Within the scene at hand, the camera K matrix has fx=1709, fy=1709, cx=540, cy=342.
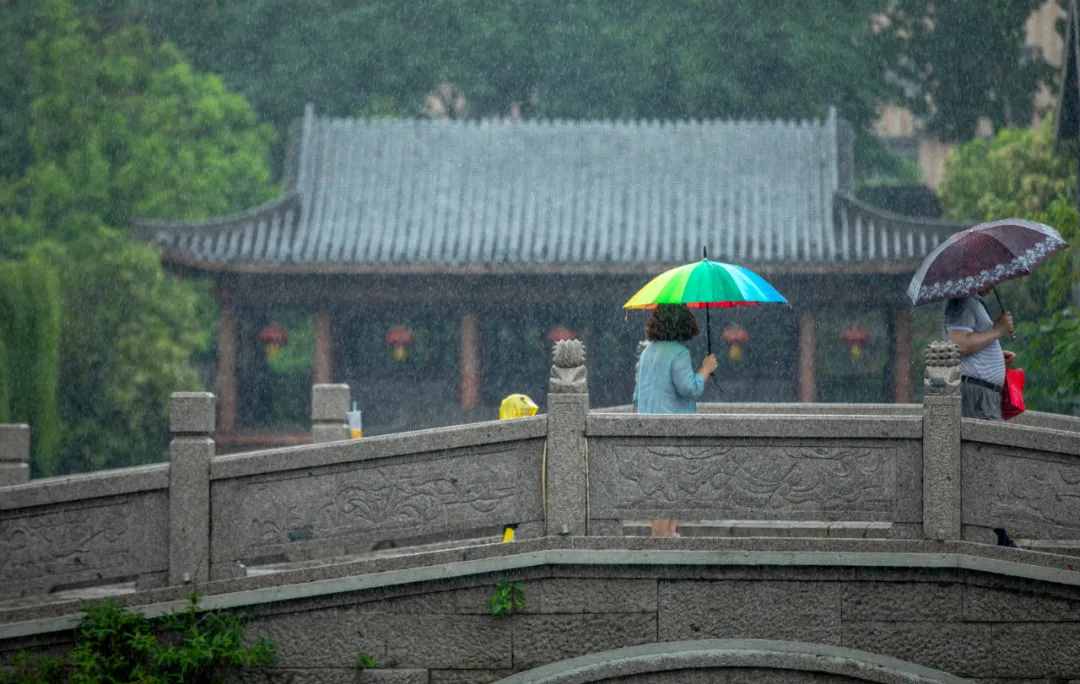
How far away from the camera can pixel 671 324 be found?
30.5 feet

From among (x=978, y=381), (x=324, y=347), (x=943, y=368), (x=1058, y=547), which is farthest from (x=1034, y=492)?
(x=324, y=347)

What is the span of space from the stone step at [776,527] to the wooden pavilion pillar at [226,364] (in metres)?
11.5

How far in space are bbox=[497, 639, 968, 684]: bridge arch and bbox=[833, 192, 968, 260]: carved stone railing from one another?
40.6 feet

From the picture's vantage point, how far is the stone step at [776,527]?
9.04 metres

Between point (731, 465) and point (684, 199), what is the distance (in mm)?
13949

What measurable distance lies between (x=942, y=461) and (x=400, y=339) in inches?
541

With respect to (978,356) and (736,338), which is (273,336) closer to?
(736,338)

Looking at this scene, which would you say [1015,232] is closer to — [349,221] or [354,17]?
[349,221]

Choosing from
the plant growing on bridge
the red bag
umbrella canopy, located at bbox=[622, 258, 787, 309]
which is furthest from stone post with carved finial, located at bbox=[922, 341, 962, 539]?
the plant growing on bridge

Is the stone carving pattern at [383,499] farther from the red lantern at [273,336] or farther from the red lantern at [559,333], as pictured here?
the red lantern at [273,336]

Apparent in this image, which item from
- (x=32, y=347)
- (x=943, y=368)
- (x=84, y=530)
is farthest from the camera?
(x=32, y=347)

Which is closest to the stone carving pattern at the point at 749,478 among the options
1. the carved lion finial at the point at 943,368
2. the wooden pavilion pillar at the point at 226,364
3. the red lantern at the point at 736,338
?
the carved lion finial at the point at 943,368

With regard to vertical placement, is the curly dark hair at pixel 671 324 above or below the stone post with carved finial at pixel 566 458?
above

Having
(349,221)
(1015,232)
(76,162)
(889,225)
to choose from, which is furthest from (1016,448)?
(76,162)
